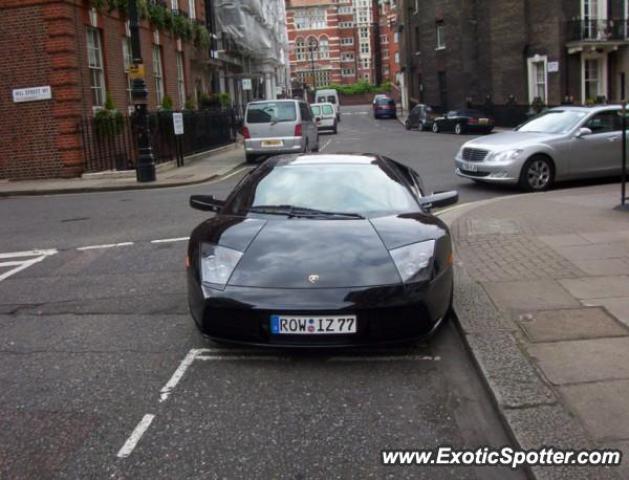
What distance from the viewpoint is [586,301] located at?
5.64 m

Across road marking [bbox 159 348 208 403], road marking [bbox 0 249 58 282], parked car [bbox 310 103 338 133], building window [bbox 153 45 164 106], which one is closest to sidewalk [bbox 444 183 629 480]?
road marking [bbox 159 348 208 403]

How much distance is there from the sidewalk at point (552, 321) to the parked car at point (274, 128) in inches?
485

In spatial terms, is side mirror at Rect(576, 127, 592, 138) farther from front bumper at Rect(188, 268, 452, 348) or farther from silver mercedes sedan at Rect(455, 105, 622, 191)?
front bumper at Rect(188, 268, 452, 348)

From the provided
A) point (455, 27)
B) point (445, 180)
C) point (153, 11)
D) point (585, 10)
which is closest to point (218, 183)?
point (445, 180)

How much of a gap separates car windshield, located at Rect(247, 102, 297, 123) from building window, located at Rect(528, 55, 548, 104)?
21.2m

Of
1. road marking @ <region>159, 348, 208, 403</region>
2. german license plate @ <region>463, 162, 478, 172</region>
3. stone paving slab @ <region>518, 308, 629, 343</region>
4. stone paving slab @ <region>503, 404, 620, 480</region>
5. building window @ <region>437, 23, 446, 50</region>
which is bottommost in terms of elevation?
stone paving slab @ <region>503, 404, 620, 480</region>

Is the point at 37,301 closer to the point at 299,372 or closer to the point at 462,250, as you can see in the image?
the point at 299,372

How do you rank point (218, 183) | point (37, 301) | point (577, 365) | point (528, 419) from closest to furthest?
point (528, 419) < point (577, 365) < point (37, 301) < point (218, 183)

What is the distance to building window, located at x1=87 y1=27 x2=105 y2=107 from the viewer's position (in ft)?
63.7

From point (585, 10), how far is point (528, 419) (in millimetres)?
38260

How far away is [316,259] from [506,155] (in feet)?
29.0

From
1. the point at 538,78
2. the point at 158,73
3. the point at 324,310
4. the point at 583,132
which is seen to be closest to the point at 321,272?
the point at 324,310

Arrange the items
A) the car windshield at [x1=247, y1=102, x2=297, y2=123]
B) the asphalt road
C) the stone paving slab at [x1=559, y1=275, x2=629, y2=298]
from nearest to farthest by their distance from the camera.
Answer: the asphalt road, the stone paving slab at [x1=559, y1=275, x2=629, y2=298], the car windshield at [x1=247, y1=102, x2=297, y2=123]

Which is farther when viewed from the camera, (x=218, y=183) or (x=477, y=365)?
(x=218, y=183)
